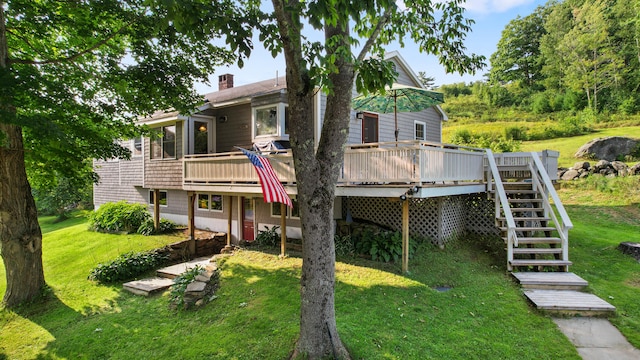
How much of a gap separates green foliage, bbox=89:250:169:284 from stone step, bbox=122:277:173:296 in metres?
0.58

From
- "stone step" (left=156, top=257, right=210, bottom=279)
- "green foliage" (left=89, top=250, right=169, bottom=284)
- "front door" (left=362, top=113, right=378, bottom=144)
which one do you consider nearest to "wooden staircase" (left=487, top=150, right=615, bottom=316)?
"front door" (left=362, top=113, right=378, bottom=144)

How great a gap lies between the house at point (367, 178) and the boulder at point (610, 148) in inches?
442

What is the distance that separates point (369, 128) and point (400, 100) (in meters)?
2.82

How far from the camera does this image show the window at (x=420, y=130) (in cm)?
1479

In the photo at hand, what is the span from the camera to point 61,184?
83.4ft

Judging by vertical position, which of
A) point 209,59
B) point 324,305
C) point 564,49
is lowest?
point 324,305

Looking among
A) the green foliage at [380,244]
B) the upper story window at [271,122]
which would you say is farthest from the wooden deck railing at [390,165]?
the green foliage at [380,244]

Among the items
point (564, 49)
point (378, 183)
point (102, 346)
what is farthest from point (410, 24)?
point (564, 49)

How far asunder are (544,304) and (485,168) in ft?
17.9

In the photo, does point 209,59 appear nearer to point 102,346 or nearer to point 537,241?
point 102,346

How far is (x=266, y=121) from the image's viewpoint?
1148cm

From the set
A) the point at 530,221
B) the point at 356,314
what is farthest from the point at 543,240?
the point at 356,314

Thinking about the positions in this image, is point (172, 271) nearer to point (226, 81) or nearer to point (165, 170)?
point (165, 170)

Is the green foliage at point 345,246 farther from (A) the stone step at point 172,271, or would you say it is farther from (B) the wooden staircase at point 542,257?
(A) the stone step at point 172,271
